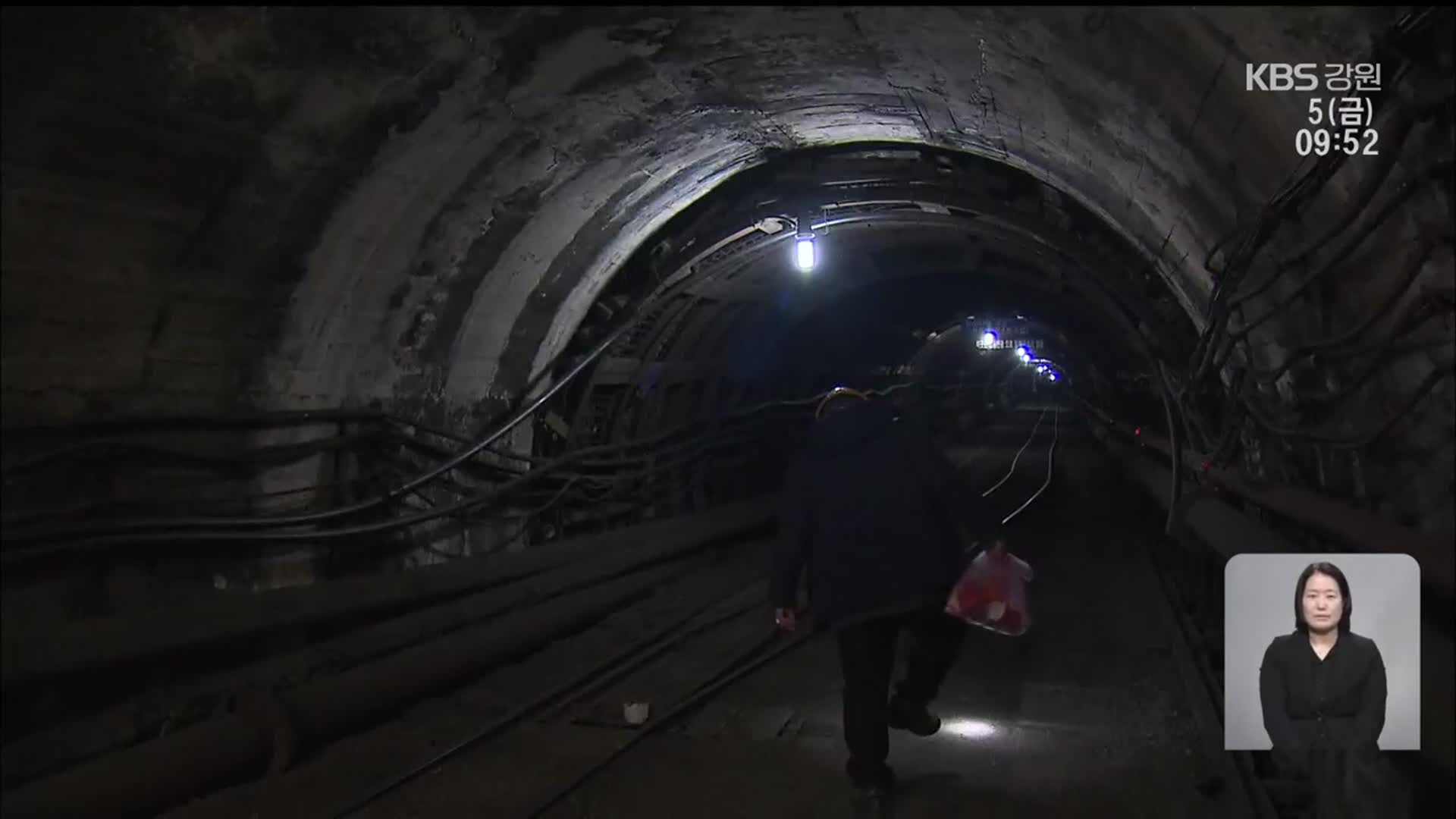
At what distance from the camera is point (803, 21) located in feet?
18.3

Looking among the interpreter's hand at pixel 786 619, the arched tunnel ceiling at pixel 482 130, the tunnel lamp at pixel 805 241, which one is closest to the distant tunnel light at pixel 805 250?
the tunnel lamp at pixel 805 241

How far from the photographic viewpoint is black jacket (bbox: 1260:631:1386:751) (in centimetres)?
312

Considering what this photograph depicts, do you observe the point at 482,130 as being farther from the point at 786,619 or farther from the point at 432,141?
the point at 786,619

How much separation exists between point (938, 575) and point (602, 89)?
134 inches

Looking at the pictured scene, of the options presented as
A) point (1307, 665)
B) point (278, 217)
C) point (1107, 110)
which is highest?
point (1107, 110)

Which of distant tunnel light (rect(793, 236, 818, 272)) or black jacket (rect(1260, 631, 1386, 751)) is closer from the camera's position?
black jacket (rect(1260, 631, 1386, 751))

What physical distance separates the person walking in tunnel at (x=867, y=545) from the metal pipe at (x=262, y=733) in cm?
237

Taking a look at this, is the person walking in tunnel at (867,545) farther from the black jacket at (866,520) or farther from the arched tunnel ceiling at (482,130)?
the arched tunnel ceiling at (482,130)

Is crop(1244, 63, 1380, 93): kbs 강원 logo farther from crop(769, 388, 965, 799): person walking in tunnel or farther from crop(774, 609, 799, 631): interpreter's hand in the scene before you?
crop(774, 609, 799, 631): interpreter's hand

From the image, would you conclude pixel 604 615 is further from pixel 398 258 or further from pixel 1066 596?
pixel 1066 596

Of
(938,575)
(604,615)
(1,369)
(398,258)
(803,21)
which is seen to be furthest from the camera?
(604,615)

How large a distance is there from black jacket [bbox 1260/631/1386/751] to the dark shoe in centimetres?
213

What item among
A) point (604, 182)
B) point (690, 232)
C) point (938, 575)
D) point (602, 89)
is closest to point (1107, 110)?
point (938, 575)

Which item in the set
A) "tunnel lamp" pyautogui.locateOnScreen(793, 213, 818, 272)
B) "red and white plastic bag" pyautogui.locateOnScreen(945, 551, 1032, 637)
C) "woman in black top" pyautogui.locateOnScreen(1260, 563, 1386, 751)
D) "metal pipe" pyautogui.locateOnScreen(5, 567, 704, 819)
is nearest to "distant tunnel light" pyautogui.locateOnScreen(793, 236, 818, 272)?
"tunnel lamp" pyautogui.locateOnScreen(793, 213, 818, 272)
